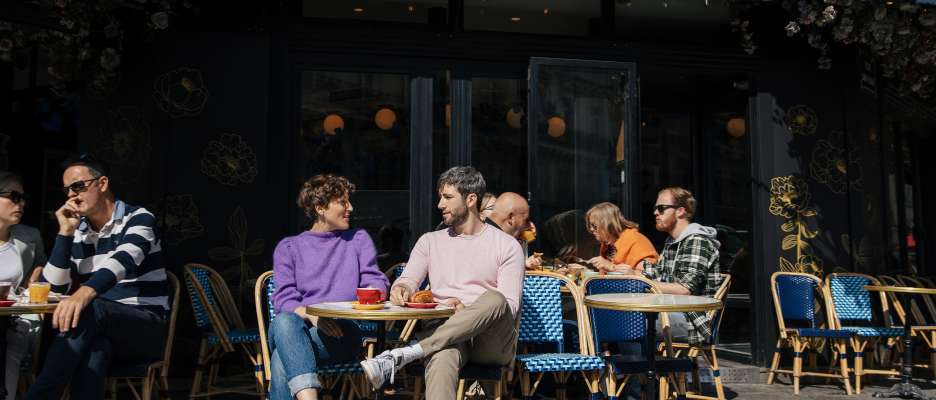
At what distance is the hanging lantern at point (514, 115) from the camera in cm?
712

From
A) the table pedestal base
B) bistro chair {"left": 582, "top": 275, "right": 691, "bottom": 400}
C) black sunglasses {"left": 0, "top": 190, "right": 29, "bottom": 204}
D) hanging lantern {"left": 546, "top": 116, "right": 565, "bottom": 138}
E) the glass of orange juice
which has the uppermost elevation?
hanging lantern {"left": 546, "top": 116, "right": 565, "bottom": 138}

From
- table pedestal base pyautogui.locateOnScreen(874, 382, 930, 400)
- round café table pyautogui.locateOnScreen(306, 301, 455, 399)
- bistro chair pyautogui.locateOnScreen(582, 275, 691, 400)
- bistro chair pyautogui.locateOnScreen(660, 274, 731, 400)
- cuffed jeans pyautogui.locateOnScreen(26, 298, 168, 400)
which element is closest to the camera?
round café table pyautogui.locateOnScreen(306, 301, 455, 399)

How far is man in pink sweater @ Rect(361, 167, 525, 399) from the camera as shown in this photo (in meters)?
3.77

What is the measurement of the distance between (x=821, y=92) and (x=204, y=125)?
5.06 meters

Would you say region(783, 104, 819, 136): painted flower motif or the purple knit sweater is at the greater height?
region(783, 104, 819, 136): painted flower motif

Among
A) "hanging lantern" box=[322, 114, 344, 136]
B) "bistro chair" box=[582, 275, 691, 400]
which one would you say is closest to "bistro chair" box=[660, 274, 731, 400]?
"bistro chair" box=[582, 275, 691, 400]

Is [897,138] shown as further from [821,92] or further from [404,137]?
[404,137]

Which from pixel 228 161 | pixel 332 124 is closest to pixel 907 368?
pixel 332 124

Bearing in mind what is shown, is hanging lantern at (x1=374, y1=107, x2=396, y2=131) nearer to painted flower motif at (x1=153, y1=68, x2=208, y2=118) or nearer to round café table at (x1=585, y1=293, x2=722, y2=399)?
painted flower motif at (x1=153, y1=68, x2=208, y2=118)

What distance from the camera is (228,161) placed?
626 cm

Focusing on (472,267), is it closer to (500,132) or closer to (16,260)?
(16,260)

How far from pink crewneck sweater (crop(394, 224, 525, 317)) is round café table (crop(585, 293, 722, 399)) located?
0.43 meters

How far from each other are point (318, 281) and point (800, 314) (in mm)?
4327

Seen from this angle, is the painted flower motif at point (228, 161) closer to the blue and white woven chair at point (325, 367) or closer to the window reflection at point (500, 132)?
the blue and white woven chair at point (325, 367)
